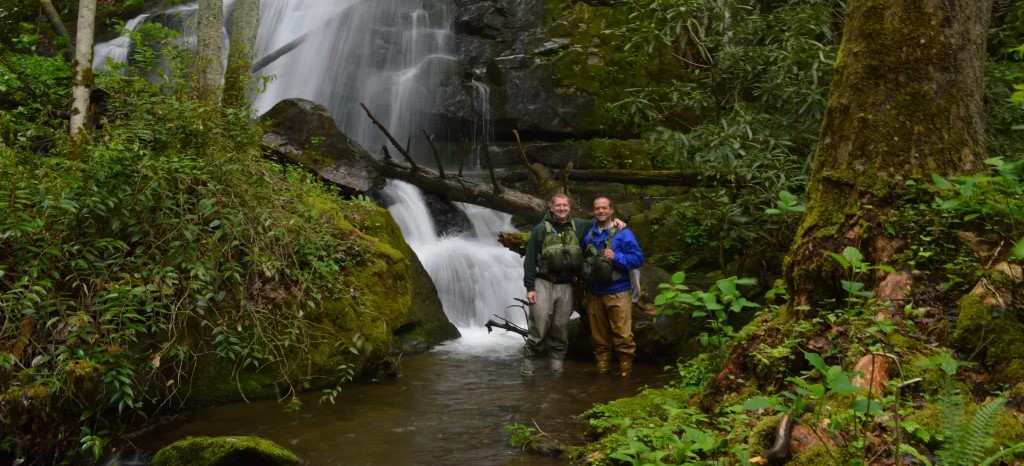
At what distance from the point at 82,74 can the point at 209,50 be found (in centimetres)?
131

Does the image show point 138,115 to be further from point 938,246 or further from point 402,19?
point 402,19

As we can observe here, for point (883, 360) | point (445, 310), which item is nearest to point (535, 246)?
point (445, 310)

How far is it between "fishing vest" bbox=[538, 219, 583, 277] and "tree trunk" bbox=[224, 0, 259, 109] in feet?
12.2

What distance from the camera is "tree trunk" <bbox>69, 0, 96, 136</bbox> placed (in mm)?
7418

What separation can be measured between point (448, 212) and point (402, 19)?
7221 mm

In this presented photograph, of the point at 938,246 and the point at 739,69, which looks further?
the point at 739,69

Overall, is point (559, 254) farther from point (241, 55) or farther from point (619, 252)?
point (241, 55)

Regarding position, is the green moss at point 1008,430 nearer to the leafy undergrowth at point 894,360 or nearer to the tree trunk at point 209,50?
the leafy undergrowth at point 894,360

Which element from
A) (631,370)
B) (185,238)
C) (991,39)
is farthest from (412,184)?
(991,39)

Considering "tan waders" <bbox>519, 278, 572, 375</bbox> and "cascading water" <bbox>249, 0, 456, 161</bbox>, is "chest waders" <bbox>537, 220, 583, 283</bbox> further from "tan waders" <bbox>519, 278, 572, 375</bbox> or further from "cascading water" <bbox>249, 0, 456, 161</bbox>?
"cascading water" <bbox>249, 0, 456, 161</bbox>

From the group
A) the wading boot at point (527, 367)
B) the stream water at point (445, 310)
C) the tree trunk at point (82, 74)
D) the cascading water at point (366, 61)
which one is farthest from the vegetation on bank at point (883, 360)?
the cascading water at point (366, 61)

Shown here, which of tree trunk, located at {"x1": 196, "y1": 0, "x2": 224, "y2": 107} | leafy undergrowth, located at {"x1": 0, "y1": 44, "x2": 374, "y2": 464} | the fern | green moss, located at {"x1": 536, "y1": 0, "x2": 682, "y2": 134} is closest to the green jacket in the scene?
leafy undergrowth, located at {"x1": 0, "y1": 44, "x2": 374, "y2": 464}

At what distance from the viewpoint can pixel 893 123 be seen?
4.32 meters

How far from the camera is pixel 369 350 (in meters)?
6.78
